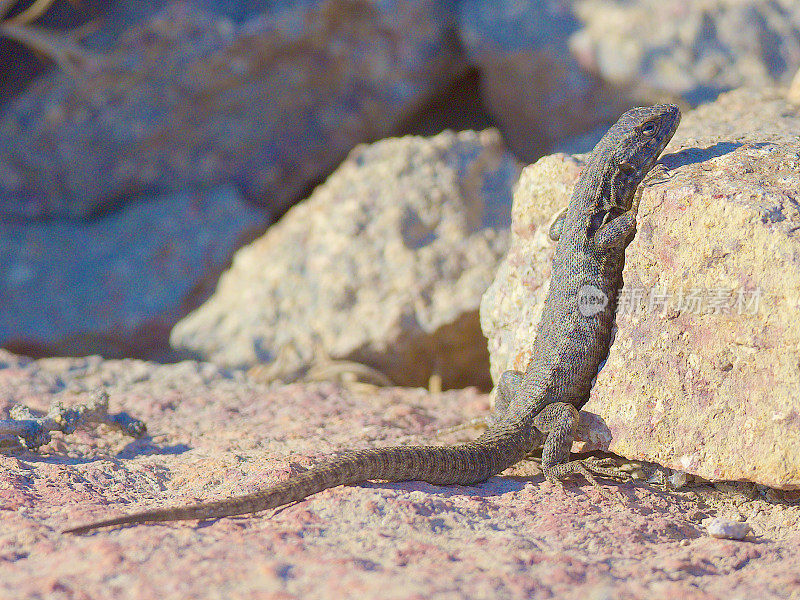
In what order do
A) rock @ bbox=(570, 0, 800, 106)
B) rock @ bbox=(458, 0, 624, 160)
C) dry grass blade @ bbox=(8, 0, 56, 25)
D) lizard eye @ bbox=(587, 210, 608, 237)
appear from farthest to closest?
rock @ bbox=(458, 0, 624, 160) < rock @ bbox=(570, 0, 800, 106) < dry grass blade @ bbox=(8, 0, 56, 25) < lizard eye @ bbox=(587, 210, 608, 237)

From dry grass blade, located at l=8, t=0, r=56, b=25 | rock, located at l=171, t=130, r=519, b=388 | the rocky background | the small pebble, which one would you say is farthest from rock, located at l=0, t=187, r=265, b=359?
the small pebble

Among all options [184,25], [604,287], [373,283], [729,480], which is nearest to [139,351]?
[373,283]

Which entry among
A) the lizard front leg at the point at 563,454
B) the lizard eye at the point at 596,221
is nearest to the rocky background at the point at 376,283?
the lizard front leg at the point at 563,454

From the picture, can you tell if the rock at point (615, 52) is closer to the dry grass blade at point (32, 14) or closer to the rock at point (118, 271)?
the rock at point (118, 271)

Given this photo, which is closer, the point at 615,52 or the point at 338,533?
the point at 338,533

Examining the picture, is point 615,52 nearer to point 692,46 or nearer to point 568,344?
→ point 692,46

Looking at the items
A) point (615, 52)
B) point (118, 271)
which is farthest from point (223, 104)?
point (615, 52)

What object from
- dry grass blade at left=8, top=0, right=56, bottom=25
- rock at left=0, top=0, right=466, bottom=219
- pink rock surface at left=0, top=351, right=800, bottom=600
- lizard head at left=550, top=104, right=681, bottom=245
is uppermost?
dry grass blade at left=8, top=0, right=56, bottom=25

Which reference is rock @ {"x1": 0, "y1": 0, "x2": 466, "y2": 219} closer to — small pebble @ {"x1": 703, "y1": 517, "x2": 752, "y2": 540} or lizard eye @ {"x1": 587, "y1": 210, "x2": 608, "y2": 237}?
lizard eye @ {"x1": 587, "y1": 210, "x2": 608, "y2": 237}

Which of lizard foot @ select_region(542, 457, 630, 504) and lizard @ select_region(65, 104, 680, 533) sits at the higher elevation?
lizard @ select_region(65, 104, 680, 533)
